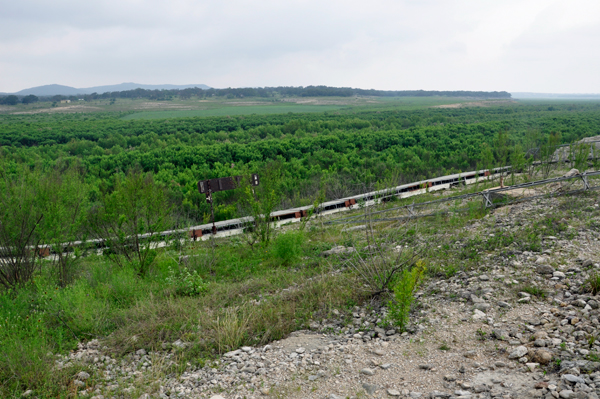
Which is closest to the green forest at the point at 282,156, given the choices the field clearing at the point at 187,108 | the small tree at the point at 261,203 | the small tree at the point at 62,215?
the small tree at the point at 261,203

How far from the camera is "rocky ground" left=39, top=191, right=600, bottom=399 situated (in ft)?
12.3

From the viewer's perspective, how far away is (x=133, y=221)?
8.74 meters

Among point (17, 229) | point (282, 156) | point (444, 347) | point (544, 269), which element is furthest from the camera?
point (282, 156)

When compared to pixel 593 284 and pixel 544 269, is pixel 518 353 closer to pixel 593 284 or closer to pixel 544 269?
pixel 593 284

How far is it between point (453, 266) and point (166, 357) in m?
4.90

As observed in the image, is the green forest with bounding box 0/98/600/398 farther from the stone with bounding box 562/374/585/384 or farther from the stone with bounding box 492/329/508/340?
the stone with bounding box 562/374/585/384

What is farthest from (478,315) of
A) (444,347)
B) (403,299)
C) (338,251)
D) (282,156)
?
(282,156)

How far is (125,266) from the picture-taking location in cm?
849

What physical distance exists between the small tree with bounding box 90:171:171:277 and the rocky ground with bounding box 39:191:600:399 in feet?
12.0

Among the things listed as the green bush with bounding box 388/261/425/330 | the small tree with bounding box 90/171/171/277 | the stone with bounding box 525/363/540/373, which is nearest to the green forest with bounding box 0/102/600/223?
the small tree with bounding box 90/171/171/277

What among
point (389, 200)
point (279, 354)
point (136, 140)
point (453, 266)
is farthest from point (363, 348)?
point (136, 140)

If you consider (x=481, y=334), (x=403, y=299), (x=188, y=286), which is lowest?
(x=188, y=286)

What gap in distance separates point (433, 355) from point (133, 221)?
704 centimetres

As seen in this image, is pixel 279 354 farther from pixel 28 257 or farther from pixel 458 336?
pixel 28 257
